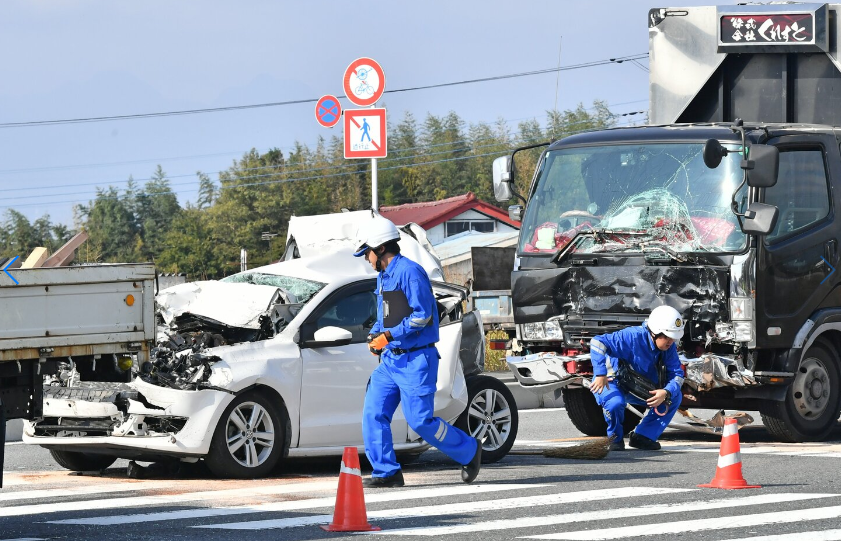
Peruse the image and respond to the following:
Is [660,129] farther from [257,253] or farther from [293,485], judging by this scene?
[257,253]

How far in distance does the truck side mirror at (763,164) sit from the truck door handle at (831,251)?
1.22m

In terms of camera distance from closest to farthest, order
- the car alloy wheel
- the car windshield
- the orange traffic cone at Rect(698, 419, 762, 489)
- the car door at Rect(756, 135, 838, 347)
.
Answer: the orange traffic cone at Rect(698, 419, 762, 489) < the car alloy wheel < the car door at Rect(756, 135, 838, 347) < the car windshield

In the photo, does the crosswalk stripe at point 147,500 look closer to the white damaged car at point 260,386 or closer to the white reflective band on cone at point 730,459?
the white damaged car at point 260,386

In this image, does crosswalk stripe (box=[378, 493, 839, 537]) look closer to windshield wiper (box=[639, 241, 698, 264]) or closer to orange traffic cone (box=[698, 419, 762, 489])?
orange traffic cone (box=[698, 419, 762, 489])

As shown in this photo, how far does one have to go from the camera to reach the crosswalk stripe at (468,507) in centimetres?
841

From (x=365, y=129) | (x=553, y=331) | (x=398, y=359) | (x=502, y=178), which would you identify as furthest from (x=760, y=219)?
(x=365, y=129)

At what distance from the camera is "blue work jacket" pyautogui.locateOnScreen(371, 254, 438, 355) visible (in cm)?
970

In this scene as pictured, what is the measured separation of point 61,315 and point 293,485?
2.19 meters

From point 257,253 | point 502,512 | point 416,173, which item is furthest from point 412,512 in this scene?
point 416,173

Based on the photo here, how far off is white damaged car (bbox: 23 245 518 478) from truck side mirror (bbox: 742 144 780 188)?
282cm

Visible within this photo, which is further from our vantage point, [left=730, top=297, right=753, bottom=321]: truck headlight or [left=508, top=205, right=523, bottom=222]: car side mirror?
[left=508, top=205, right=523, bottom=222]: car side mirror

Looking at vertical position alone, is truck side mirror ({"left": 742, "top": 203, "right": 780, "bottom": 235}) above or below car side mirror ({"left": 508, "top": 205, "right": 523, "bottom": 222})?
below

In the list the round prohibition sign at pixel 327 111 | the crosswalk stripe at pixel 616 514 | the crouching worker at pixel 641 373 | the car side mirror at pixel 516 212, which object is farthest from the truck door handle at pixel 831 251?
the round prohibition sign at pixel 327 111

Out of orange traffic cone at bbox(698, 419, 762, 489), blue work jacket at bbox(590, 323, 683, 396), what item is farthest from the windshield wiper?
orange traffic cone at bbox(698, 419, 762, 489)
